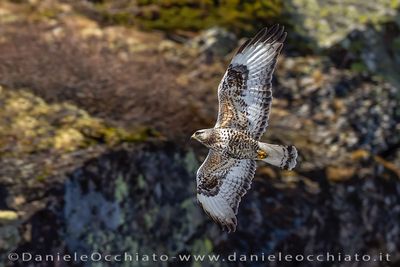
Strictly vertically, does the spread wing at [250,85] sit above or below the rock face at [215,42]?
above

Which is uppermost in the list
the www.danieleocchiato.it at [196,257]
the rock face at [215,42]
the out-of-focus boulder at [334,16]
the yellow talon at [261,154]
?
the out-of-focus boulder at [334,16]

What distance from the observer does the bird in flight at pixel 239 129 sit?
328 inches

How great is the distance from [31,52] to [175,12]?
3.47 m

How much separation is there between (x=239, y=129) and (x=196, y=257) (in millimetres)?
3197

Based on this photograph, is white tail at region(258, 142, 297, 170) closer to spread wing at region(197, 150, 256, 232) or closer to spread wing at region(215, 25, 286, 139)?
spread wing at region(215, 25, 286, 139)

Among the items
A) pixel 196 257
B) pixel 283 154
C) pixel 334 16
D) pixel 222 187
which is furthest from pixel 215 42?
pixel 283 154

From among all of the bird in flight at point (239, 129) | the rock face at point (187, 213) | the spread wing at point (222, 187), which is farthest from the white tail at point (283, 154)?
the rock face at point (187, 213)

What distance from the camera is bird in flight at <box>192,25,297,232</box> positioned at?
8.34 meters

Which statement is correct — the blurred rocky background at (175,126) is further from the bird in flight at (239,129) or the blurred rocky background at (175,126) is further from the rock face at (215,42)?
the bird in flight at (239,129)

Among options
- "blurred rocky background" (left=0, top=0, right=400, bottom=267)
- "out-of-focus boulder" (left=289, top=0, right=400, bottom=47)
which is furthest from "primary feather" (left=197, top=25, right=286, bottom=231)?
"out-of-focus boulder" (left=289, top=0, right=400, bottom=47)

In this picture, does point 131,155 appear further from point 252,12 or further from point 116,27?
point 252,12

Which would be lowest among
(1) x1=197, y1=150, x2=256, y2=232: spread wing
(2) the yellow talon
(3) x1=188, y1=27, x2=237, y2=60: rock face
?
(1) x1=197, y1=150, x2=256, y2=232: spread wing

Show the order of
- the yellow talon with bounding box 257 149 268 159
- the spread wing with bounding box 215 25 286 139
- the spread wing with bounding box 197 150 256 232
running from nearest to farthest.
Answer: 1. the yellow talon with bounding box 257 149 268 159
2. the spread wing with bounding box 215 25 286 139
3. the spread wing with bounding box 197 150 256 232

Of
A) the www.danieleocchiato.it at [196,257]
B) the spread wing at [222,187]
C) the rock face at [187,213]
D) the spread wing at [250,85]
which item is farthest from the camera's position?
the rock face at [187,213]
